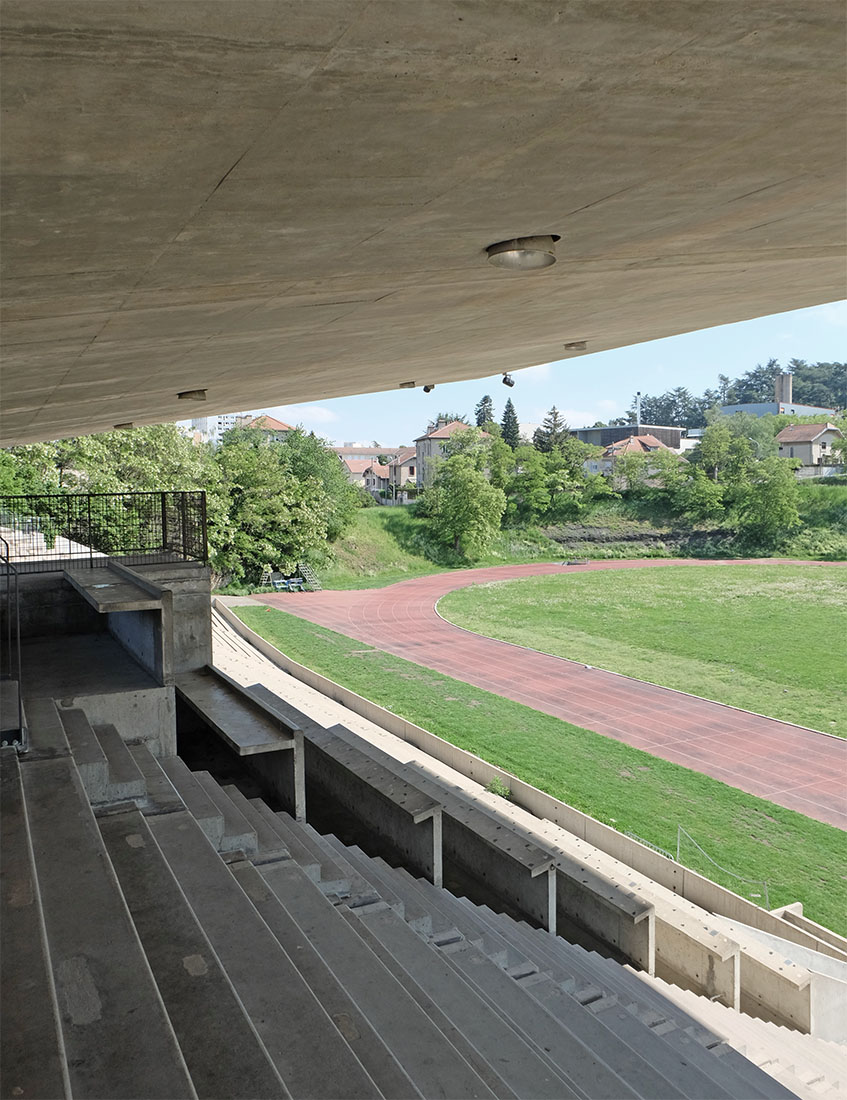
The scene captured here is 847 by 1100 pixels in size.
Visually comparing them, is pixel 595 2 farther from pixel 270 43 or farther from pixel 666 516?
pixel 666 516

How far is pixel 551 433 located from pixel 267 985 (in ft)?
289

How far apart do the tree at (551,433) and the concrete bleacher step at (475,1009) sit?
74131 millimetres

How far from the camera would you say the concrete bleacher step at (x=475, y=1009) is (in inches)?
166

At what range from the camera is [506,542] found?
59594 mm

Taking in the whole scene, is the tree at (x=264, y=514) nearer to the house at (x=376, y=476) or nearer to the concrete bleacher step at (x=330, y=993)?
the concrete bleacher step at (x=330, y=993)

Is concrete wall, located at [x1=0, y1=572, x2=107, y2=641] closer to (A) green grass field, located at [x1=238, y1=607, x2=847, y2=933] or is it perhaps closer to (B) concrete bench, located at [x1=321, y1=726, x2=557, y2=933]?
(B) concrete bench, located at [x1=321, y1=726, x2=557, y2=933]

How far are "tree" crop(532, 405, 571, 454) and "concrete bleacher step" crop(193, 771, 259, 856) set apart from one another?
2864 inches

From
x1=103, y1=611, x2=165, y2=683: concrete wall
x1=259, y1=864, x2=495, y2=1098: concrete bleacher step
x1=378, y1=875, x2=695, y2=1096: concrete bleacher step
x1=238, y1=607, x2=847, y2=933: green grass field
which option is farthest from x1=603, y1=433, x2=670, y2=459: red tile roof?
x1=259, y1=864, x2=495, y2=1098: concrete bleacher step

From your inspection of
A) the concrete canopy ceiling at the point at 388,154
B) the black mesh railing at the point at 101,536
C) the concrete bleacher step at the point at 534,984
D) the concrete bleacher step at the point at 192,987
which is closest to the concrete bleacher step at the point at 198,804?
the concrete bleacher step at the point at 192,987

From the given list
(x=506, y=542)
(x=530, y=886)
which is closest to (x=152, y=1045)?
(x=530, y=886)

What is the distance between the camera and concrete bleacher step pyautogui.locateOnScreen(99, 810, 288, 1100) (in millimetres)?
3072

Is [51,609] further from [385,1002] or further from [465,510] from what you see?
[465,510]

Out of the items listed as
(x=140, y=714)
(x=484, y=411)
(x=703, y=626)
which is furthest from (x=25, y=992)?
(x=484, y=411)

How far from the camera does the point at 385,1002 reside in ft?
14.4
